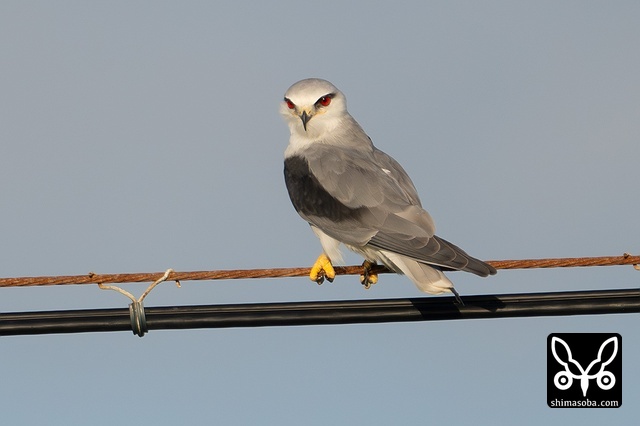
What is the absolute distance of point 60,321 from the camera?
620 cm

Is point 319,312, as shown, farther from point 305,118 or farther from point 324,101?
point 324,101

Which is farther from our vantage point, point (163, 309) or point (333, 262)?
point (333, 262)

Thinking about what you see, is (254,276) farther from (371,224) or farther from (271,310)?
(371,224)

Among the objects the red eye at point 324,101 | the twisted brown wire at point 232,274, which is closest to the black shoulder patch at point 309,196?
the red eye at point 324,101

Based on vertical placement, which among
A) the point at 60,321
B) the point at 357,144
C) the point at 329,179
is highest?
the point at 357,144

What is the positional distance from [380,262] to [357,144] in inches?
63.0

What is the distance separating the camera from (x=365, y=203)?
8320mm

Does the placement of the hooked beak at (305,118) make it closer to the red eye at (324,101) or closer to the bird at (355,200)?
the bird at (355,200)

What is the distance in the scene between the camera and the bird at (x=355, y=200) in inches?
299

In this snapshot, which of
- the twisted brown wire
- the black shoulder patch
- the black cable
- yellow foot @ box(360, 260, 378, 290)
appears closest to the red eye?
the black shoulder patch

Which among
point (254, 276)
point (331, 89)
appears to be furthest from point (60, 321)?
point (331, 89)

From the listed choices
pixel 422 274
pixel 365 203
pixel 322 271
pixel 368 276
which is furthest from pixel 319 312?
pixel 368 276

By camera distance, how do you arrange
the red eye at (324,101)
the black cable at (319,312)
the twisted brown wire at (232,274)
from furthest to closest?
the red eye at (324,101)
the twisted brown wire at (232,274)
the black cable at (319,312)

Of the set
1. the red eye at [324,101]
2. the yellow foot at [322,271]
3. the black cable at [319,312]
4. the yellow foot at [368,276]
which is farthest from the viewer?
the red eye at [324,101]
